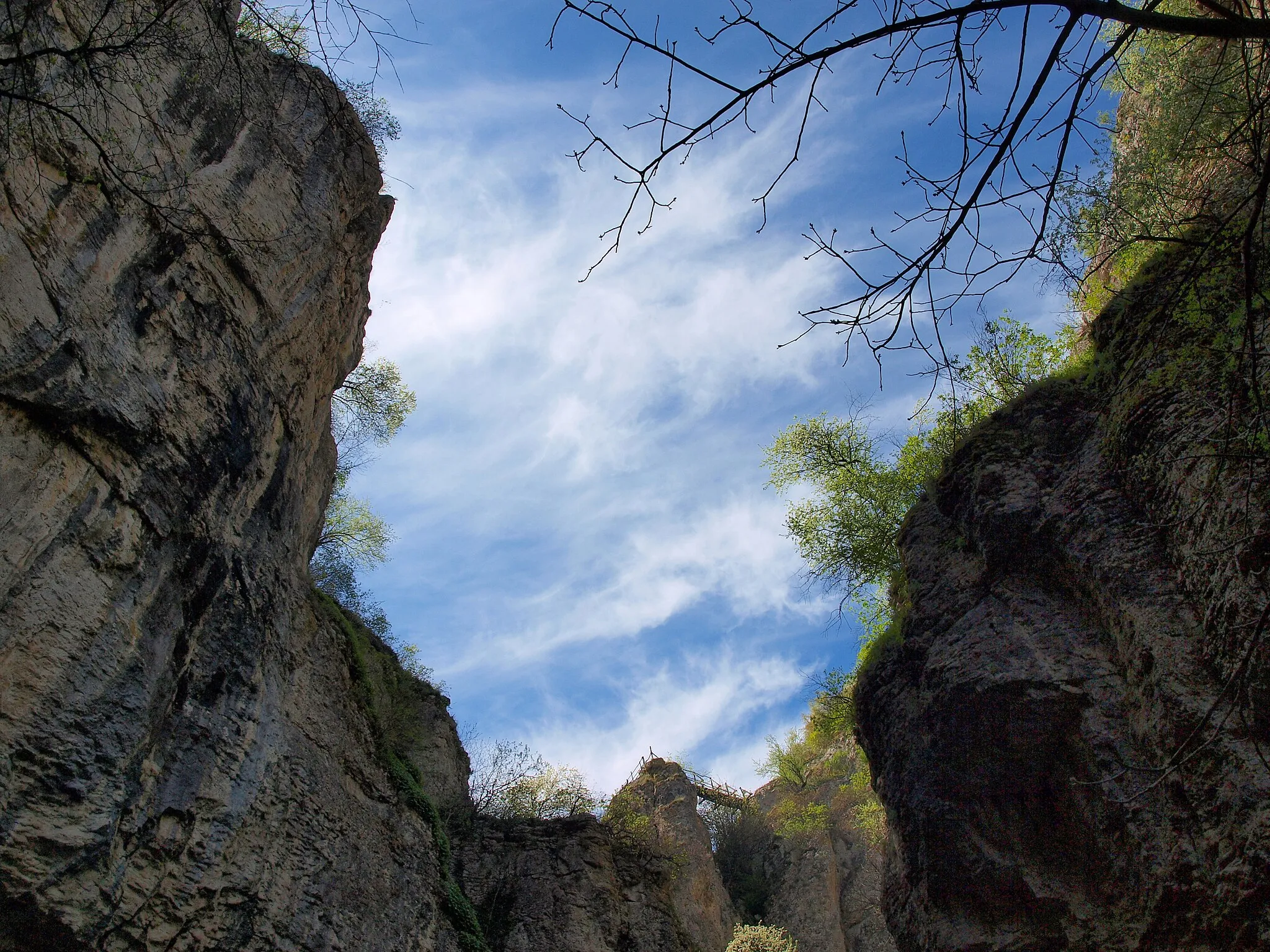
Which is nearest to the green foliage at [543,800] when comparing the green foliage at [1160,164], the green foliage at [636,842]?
the green foliage at [636,842]

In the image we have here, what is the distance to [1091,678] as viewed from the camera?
928 centimetres

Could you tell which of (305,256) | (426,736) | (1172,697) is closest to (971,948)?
(1172,697)


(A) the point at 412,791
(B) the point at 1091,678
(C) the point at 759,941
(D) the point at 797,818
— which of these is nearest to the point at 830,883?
(D) the point at 797,818

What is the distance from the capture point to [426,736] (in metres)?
16.5

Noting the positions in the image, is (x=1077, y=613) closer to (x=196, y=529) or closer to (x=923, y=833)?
(x=923, y=833)

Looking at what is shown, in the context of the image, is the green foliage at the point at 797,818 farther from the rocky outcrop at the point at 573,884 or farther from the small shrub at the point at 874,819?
the rocky outcrop at the point at 573,884

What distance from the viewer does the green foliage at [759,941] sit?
70.9 feet

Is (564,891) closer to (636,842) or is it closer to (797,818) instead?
(636,842)

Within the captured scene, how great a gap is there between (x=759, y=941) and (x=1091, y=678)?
1630 centimetres

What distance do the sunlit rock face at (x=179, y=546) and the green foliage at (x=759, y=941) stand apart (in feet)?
43.3

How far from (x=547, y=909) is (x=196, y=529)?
35.0ft

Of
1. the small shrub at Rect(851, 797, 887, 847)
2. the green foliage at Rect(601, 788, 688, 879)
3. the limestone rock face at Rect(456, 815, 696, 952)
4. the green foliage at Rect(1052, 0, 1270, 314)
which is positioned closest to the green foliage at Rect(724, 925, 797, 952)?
the green foliage at Rect(601, 788, 688, 879)

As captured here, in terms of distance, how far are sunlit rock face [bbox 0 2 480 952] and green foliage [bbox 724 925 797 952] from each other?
13194mm

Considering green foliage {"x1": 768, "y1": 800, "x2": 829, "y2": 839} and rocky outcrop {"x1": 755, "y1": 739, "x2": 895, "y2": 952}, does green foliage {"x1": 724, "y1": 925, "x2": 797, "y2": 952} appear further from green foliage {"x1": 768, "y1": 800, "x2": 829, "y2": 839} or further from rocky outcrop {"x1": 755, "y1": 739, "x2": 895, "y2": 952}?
rocky outcrop {"x1": 755, "y1": 739, "x2": 895, "y2": 952}
